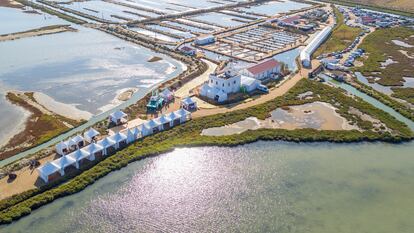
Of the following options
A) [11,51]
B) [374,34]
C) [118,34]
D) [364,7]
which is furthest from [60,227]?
[364,7]

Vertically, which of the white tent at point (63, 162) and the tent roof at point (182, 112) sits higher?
the tent roof at point (182, 112)

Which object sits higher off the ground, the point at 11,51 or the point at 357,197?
the point at 11,51

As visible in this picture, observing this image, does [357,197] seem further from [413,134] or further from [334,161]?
[413,134]

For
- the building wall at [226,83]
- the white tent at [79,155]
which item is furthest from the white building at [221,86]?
the white tent at [79,155]

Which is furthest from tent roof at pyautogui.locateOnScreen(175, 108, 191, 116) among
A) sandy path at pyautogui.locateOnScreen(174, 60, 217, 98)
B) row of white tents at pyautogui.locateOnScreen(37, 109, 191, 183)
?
sandy path at pyautogui.locateOnScreen(174, 60, 217, 98)

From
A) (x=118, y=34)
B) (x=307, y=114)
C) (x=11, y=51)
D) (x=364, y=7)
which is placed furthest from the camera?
(x=364, y=7)

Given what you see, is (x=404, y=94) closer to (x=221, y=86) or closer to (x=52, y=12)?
(x=221, y=86)

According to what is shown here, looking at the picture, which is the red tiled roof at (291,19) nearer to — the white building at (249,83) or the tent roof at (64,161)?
the white building at (249,83)
